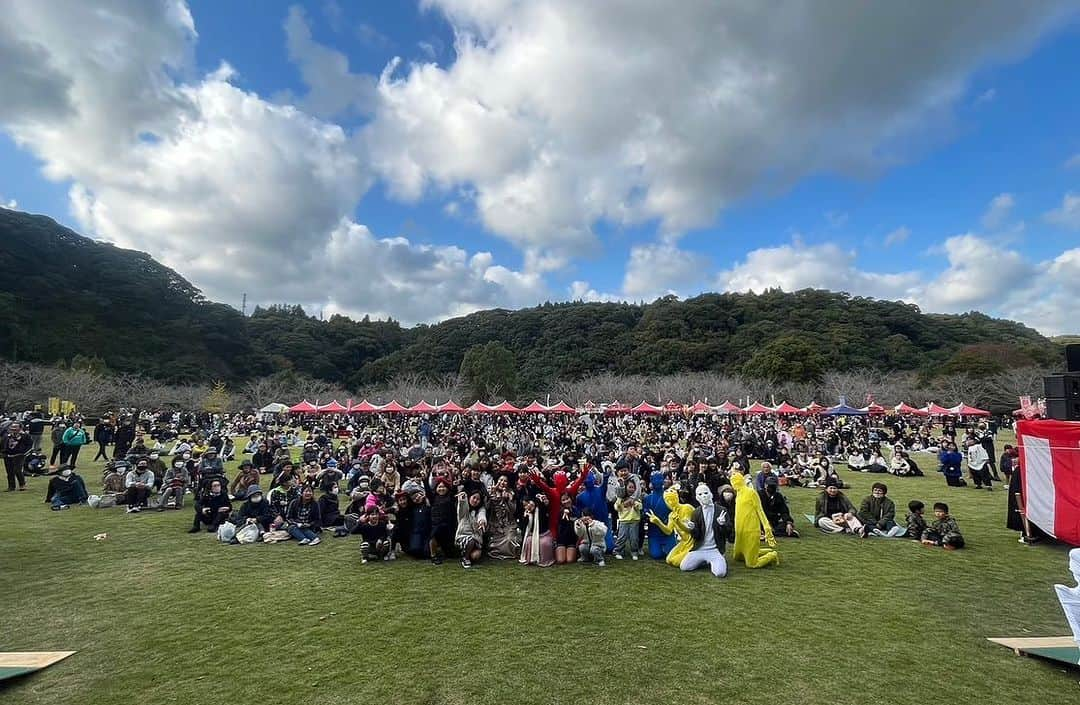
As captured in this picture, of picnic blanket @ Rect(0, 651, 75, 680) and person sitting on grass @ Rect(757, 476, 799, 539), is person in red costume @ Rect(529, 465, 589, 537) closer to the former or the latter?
person sitting on grass @ Rect(757, 476, 799, 539)

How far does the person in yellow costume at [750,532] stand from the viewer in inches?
293

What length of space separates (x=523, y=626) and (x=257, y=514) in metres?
6.19

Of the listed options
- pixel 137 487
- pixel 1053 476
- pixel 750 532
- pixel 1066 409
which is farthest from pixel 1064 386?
pixel 137 487

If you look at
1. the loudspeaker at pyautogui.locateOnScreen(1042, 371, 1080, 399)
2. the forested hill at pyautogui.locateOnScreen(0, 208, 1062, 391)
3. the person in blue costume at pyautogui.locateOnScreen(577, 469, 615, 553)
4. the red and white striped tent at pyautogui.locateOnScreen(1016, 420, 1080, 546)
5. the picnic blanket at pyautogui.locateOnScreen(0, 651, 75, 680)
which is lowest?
the picnic blanket at pyautogui.locateOnScreen(0, 651, 75, 680)

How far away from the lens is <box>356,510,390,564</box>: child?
25.7 ft

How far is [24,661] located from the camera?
4.56 m

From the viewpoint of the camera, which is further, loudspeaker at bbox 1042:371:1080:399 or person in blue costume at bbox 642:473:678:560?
loudspeaker at bbox 1042:371:1080:399

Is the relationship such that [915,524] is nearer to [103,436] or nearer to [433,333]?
[103,436]

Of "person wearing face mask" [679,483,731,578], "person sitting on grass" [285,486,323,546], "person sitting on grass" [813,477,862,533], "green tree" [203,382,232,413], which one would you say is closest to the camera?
"person wearing face mask" [679,483,731,578]

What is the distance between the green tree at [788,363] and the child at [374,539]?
170 feet

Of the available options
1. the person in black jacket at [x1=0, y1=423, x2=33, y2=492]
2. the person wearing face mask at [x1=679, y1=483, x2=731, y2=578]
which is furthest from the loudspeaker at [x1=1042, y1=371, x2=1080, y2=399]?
the person in black jacket at [x1=0, y1=423, x2=33, y2=492]

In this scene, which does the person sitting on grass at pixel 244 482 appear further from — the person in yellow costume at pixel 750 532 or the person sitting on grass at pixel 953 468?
the person sitting on grass at pixel 953 468

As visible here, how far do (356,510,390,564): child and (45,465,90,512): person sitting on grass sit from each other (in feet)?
26.4

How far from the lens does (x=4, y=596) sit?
6.30 m
